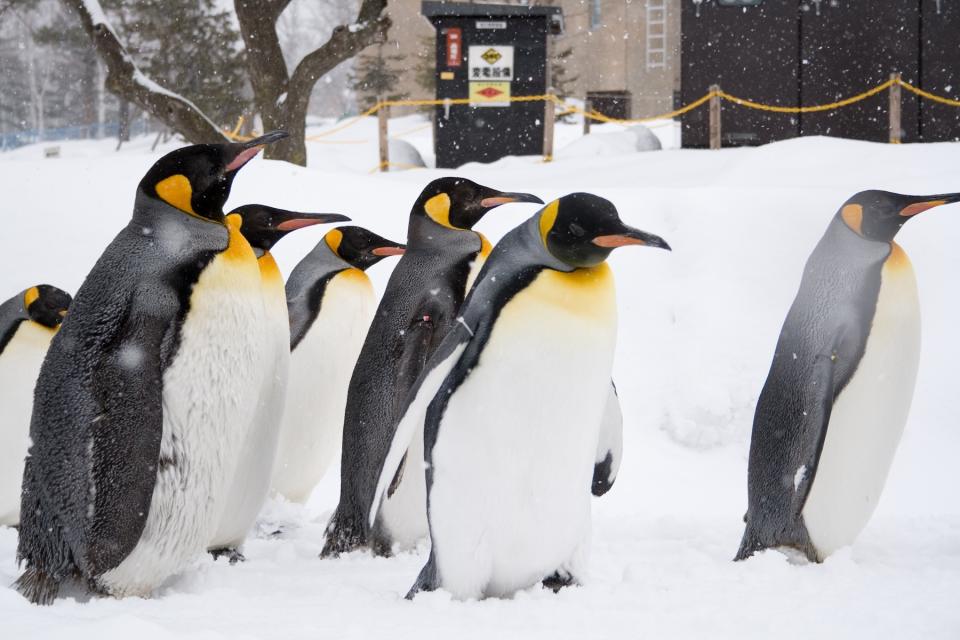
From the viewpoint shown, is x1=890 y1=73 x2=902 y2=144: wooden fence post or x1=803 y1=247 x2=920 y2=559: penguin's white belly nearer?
x1=803 y1=247 x2=920 y2=559: penguin's white belly

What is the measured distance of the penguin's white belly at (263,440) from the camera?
273cm

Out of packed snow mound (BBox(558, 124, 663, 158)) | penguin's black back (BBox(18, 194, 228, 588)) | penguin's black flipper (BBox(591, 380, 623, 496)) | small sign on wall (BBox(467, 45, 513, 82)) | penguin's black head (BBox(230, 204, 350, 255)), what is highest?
small sign on wall (BBox(467, 45, 513, 82))

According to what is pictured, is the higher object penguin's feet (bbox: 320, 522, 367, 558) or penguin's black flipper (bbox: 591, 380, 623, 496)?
penguin's black flipper (bbox: 591, 380, 623, 496)

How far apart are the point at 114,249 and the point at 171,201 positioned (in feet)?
0.57

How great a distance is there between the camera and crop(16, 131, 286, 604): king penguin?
7.19 feet

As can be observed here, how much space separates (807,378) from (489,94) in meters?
10.6

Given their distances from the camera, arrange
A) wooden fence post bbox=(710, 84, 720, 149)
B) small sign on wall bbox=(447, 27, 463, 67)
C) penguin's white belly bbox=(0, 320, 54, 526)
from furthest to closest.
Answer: small sign on wall bbox=(447, 27, 463, 67) < wooden fence post bbox=(710, 84, 720, 149) < penguin's white belly bbox=(0, 320, 54, 526)

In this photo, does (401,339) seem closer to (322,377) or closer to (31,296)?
(322,377)

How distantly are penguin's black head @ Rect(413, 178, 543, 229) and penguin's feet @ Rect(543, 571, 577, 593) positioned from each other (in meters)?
1.13

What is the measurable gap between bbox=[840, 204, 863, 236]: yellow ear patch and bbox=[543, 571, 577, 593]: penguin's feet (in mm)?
1315

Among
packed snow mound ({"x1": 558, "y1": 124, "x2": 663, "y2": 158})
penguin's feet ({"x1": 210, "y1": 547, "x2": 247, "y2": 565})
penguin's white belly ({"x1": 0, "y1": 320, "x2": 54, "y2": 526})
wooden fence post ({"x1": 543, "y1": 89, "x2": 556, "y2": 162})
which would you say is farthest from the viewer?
packed snow mound ({"x1": 558, "y1": 124, "x2": 663, "y2": 158})

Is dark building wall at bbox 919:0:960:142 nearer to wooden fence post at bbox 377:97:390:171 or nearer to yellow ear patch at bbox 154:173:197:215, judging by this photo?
wooden fence post at bbox 377:97:390:171

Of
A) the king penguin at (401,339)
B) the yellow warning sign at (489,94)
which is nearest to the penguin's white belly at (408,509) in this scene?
the king penguin at (401,339)

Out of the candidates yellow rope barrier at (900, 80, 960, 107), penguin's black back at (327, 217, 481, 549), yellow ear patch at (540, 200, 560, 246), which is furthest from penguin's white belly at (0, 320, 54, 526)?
yellow rope barrier at (900, 80, 960, 107)
